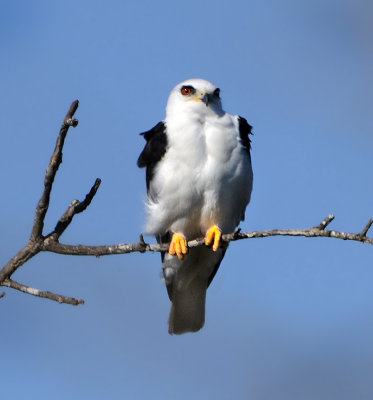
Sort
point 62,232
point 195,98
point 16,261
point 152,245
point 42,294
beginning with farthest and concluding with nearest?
point 195,98 < point 152,245 < point 62,232 < point 16,261 < point 42,294

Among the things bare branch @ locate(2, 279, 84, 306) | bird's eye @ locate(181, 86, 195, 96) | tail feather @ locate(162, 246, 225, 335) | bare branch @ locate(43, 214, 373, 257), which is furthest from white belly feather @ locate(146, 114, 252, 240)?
bare branch @ locate(2, 279, 84, 306)

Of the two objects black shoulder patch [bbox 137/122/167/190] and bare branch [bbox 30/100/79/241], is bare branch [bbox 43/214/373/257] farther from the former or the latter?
black shoulder patch [bbox 137/122/167/190]

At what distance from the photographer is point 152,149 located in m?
7.61

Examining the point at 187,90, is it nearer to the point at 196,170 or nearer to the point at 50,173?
the point at 196,170

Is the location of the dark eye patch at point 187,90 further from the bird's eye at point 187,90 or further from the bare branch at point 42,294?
the bare branch at point 42,294

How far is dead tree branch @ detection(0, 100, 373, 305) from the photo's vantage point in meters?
5.00

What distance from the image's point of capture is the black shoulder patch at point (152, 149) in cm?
754

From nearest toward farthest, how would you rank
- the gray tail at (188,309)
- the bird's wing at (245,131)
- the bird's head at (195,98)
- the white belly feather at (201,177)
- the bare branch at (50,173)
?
the bare branch at (50,173)
the white belly feather at (201,177)
the bird's wing at (245,131)
the bird's head at (195,98)
the gray tail at (188,309)

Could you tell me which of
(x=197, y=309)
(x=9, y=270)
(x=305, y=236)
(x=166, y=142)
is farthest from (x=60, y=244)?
(x=197, y=309)

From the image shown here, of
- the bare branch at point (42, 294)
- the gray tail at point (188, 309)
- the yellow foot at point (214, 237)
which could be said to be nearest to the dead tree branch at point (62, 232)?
the bare branch at point (42, 294)

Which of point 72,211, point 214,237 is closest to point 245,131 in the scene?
point 214,237

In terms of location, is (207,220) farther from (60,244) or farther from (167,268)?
(60,244)

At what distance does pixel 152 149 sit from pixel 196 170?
21.7 inches

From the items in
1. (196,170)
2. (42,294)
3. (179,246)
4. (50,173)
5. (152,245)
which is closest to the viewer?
(42,294)
